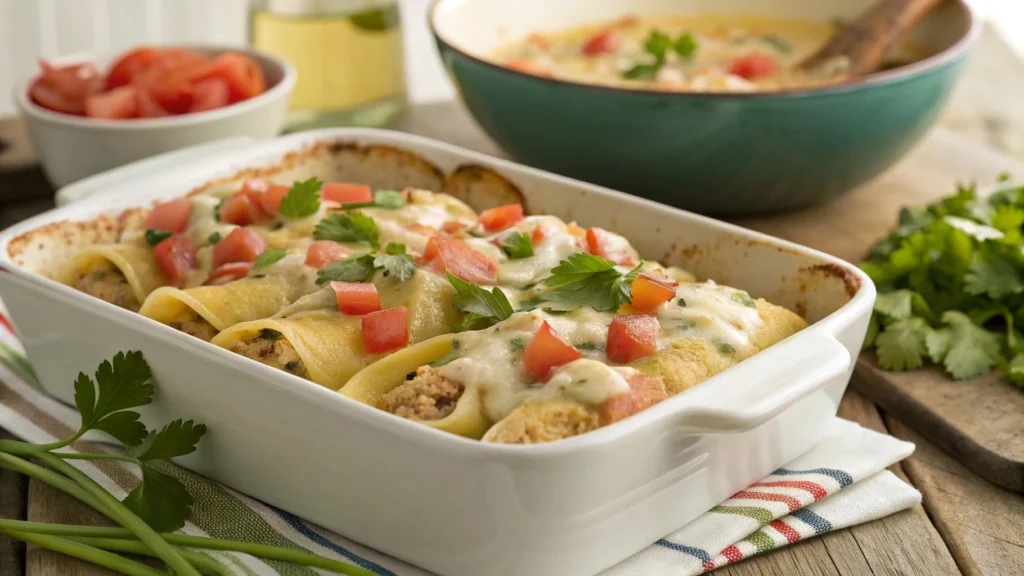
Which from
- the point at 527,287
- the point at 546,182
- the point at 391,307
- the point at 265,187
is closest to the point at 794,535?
the point at 527,287

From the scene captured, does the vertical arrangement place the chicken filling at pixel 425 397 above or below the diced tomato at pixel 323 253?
above

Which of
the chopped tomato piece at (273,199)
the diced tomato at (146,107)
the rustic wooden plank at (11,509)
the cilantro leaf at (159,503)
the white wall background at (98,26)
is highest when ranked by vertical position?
the chopped tomato piece at (273,199)

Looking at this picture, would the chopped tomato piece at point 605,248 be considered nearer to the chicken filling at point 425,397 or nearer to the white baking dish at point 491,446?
the white baking dish at point 491,446

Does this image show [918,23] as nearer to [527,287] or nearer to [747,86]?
[747,86]

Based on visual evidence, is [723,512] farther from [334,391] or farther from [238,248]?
[238,248]

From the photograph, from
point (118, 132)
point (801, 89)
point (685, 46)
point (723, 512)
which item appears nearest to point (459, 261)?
point (723, 512)

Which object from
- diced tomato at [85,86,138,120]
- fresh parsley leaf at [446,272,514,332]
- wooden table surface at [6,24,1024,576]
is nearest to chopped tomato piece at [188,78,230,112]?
diced tomato at [85,86,138,120]

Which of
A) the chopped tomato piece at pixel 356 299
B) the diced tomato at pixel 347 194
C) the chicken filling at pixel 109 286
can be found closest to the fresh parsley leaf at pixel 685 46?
the diced tomato at pixel 347 194
